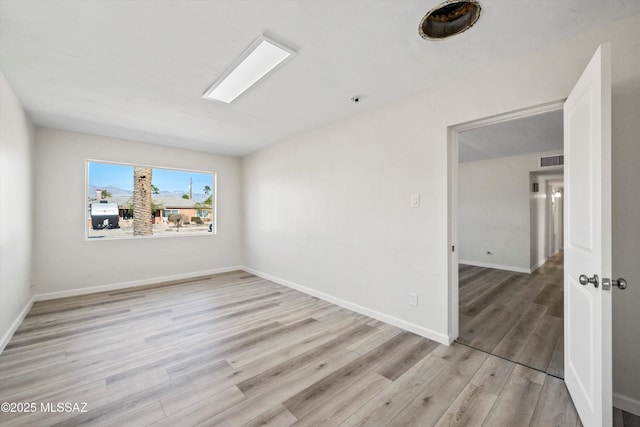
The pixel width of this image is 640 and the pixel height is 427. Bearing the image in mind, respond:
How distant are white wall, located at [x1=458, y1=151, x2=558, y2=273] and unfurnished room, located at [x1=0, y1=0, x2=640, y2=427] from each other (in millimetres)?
1214

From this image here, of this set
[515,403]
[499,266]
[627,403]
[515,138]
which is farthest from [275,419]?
[499,266]

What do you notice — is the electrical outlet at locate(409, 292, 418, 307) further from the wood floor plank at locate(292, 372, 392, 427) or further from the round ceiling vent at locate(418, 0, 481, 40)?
the round ceiling vent at locate(418, 0, 481, 40)

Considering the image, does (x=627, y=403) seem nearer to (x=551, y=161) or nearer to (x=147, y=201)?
(x=551, y=161)

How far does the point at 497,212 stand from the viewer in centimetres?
624

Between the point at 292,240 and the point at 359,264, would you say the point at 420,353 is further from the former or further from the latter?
the point at 292,240

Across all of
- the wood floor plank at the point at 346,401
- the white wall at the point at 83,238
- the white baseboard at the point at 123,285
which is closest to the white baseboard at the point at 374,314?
the wood floor plank at the point at 346,401

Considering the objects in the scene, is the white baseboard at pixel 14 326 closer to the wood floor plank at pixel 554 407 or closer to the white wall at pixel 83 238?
the white wall at pixel 83 238

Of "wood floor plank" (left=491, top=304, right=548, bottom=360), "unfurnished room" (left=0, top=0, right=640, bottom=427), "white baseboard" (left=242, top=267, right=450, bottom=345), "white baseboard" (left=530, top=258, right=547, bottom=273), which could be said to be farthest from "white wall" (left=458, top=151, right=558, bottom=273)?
"white baseboard" (left=242, top=267, right=450, bottom=345)

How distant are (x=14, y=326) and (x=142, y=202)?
7.96ft

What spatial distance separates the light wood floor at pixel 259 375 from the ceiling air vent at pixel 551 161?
4911mm

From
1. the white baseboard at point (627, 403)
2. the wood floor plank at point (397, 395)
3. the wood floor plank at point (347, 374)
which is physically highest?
the white baseboard at point (627, 403)

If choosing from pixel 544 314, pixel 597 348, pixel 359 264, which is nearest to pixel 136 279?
pixel 359 264

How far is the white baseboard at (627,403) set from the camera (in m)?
1.69

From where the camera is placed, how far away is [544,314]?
3.32 meters
